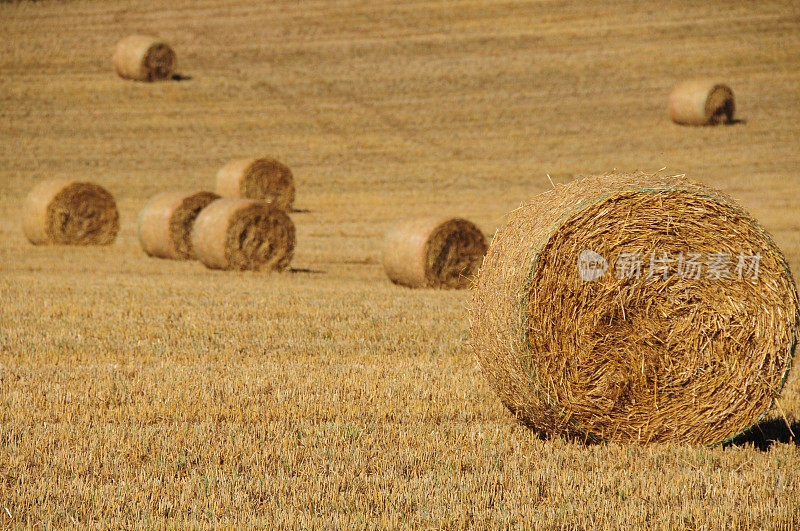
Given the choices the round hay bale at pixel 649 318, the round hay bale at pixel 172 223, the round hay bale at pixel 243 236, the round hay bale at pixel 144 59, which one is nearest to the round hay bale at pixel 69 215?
the round hay bale at pixel 172 223

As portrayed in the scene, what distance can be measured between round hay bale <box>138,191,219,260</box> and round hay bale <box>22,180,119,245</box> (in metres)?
2.64

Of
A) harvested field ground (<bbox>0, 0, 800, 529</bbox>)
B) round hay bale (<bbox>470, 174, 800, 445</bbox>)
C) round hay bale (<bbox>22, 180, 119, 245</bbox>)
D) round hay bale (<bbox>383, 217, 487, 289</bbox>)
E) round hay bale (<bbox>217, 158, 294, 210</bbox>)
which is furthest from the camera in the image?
round hay bale (<bbox>217, 158, 294, 210</bbox>)

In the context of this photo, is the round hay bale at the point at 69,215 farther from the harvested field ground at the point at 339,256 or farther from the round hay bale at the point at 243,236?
the round hay bale at the point at 243,236

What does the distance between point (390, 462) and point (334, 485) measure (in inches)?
20.5

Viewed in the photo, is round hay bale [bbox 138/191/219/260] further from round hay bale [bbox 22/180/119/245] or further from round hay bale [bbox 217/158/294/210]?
round hay bale [bbox 217/158/294/210]

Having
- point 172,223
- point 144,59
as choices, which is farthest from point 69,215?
point 144,59

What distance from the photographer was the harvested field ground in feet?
16.6

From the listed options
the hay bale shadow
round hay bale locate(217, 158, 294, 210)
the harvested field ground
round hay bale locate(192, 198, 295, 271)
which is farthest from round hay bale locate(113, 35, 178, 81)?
the hay bale shadow

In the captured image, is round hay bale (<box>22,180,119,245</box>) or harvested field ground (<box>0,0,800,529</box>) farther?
round hay bale (<box>22,180,119,245</box>)

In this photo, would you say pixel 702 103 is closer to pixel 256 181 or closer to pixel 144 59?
pixel 256 181

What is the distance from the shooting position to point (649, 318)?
605cm

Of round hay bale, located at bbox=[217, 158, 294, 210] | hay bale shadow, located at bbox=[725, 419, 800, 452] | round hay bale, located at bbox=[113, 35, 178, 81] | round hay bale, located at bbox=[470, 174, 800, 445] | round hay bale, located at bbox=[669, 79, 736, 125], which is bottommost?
hay bale shadow, located at bbox=[725, 419, 800, 452]

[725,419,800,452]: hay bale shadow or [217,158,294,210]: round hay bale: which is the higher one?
[217,158,294,210]: round hay bale

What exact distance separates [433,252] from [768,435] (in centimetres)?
789
